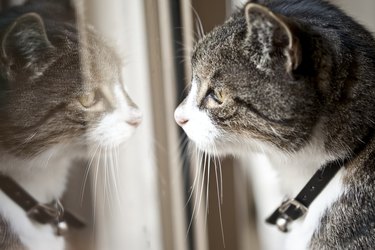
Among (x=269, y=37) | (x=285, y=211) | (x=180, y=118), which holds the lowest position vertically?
(x=285, y=211)

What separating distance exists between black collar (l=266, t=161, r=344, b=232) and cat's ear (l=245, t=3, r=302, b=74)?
0.14 m

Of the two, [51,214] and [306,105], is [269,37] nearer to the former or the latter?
[306,105]

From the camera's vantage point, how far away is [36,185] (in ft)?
2.06

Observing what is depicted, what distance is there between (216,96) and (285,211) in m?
0.19

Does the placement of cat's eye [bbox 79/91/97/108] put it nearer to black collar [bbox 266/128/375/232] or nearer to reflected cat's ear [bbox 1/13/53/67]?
reflected cat's ear [bbox 1/13/53/67]

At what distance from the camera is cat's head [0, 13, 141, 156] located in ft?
1.89

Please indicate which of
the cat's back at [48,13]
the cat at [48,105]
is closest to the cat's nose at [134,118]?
the cat at [48,105]

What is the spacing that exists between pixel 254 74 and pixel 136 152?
19 cm

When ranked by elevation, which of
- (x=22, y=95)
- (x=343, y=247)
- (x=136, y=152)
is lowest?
(x=343, y=247)

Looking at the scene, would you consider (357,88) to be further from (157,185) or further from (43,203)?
(43,203)

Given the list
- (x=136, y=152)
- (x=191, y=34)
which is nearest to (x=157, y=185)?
(x=136, y=152)

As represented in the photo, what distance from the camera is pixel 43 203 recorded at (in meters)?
0.64

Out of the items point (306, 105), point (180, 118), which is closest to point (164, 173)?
point (180, 118)

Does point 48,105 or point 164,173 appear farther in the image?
point 164,173
